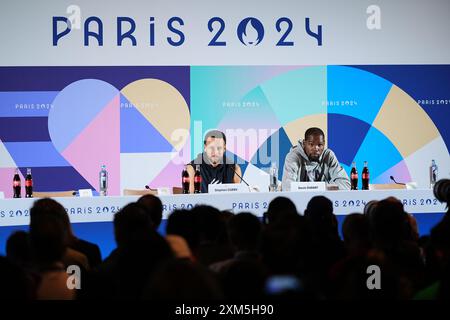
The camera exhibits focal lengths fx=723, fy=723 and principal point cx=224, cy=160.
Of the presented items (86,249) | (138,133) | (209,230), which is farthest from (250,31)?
(209,230)

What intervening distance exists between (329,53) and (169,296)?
722 cm

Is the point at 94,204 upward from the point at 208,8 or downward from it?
downward

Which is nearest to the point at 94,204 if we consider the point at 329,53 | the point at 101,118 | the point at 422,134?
the point at 101,118

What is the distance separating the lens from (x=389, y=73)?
876 cm

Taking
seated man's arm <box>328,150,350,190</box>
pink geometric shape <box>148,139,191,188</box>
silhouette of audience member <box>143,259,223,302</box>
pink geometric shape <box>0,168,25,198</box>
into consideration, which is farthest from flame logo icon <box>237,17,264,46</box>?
silhouette of audience member <box>143,259,223,302</box>

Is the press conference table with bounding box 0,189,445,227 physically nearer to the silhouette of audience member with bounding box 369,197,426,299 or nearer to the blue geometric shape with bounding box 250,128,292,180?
the blue geometric shape with bounding box 250,128,292,180

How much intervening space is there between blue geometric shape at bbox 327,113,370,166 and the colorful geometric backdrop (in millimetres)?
12

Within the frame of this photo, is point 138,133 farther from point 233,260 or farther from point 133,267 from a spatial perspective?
point 133,267

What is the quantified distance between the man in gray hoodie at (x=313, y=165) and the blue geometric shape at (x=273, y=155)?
3.09 feet

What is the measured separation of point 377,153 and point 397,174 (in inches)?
13.8

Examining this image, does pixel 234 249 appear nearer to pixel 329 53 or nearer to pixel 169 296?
pixel 169 296

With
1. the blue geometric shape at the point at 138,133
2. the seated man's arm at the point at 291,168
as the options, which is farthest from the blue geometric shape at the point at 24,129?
the seated man's arm at the point at 291,168

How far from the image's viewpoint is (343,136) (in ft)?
28.4

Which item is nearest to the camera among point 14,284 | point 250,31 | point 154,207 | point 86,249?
point 14,284
